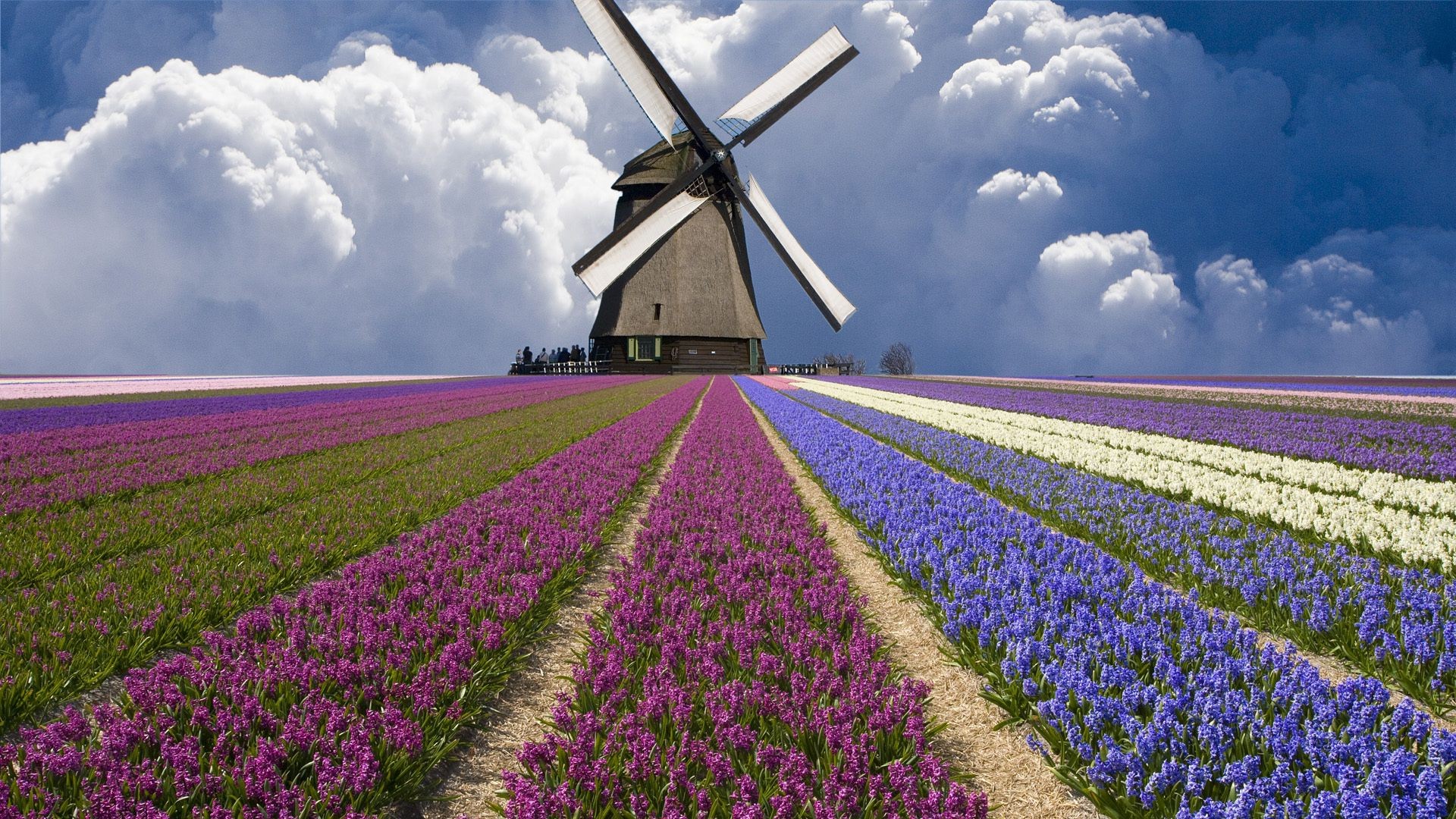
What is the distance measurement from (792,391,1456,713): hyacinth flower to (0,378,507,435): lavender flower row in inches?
834

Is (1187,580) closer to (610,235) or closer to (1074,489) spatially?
(1074,489)

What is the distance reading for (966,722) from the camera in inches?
160

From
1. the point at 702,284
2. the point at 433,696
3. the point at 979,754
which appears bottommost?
the point at 979,754

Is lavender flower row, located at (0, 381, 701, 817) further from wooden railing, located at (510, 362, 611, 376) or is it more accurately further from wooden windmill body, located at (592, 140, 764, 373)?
wooden railing, located at (510, 362, 611, 376)

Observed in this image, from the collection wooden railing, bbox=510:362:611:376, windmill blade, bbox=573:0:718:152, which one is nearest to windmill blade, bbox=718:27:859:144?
windmill blade, bbox=573:0:718:152

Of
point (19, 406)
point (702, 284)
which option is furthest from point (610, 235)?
point (19, 406)

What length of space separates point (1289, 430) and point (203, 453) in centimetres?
2299

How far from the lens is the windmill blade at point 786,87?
4488 cm

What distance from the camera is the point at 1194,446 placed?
1379 cm

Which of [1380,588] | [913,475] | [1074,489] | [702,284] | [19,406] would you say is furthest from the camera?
[702,284]

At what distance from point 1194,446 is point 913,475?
7.41 meters

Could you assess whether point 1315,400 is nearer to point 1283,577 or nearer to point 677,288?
point 1283,577

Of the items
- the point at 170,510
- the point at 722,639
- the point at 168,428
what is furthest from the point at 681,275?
the point at 722,639

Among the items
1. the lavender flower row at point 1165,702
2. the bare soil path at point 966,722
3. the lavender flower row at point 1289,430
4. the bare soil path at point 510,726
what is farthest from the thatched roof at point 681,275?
the lavender flower row at point 1165,702
